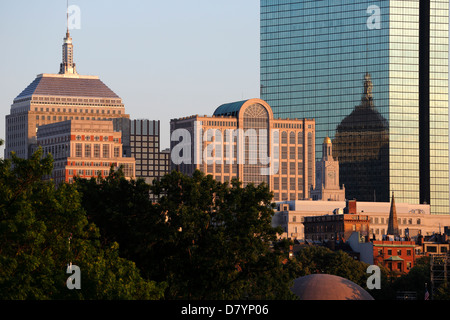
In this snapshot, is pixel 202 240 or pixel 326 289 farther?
pixel 326 289

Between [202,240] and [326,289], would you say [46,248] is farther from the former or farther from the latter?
[326,289]

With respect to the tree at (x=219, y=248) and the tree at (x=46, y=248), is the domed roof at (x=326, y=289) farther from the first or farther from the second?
the tree at (x=46, y=248)

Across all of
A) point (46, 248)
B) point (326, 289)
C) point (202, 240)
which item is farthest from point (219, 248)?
point (326, 289)

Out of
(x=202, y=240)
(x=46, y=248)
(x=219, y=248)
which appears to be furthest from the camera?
(x=202, y=240)

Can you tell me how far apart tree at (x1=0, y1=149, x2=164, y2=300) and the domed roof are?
126 ft

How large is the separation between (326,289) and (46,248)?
4817 centimetres

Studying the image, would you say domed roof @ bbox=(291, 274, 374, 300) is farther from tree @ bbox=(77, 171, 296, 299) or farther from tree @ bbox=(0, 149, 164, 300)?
tree @ bbox=(0, 149, 164, 300)

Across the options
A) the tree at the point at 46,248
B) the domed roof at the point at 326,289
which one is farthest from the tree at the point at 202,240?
the domed roof at the point at 326,289

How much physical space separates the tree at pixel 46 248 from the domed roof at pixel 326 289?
38.5 meters

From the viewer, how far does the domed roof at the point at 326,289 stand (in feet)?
385

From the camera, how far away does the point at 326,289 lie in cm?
11831

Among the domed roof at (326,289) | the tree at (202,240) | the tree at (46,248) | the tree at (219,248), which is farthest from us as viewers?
the domed roof at (326,289)
